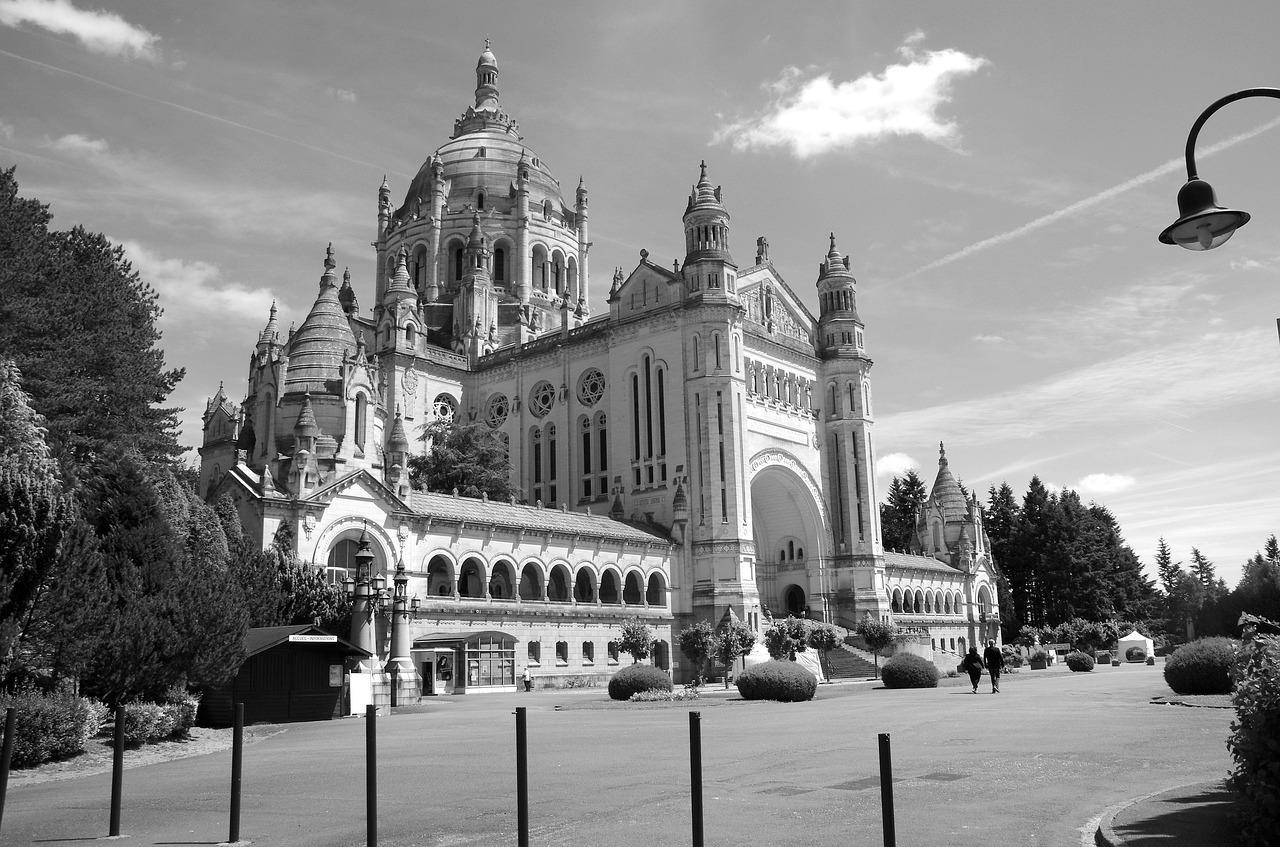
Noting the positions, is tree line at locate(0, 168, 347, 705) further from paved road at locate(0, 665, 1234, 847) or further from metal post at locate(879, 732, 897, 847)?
metal post at locate(879, 732, 897, 847)

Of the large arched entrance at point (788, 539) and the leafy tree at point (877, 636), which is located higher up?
the large arched entrance at point (788, 539)

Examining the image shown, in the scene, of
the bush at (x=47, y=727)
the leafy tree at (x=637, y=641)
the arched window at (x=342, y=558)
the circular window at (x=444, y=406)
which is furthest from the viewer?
the circular window at (x=444, y=406)

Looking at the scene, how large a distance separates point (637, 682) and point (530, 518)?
20864mm

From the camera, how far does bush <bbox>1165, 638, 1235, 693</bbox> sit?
29.4 metres

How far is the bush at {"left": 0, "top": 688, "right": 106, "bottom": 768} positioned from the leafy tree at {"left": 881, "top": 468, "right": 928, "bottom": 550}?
9655cm

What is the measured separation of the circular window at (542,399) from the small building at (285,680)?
40.0m

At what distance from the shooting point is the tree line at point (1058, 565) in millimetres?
102688

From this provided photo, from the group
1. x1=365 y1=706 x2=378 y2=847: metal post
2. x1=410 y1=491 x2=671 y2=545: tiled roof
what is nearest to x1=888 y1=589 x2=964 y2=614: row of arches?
x1=410 y1=491 x2=671 y2=545: tiled roof

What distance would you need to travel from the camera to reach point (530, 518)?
184 ft

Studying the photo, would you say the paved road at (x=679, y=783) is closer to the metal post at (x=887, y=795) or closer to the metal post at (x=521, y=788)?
the metal post at (x=521, y=788)

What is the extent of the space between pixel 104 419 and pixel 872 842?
33204mm

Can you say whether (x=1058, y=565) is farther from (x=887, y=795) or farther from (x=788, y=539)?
(x=887, y=795)

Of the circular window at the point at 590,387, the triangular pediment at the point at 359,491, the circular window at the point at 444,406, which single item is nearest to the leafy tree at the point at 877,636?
the circular window at the point at 590,387

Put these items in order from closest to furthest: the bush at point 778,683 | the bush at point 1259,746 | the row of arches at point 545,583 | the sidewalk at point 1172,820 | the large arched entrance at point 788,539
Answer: the bush at point 1259,746 < the sidewalk at point 1172,820 < the bush at point 778,683 < the row of arches at point 545,583 < the large arched entrance at point 788,539
